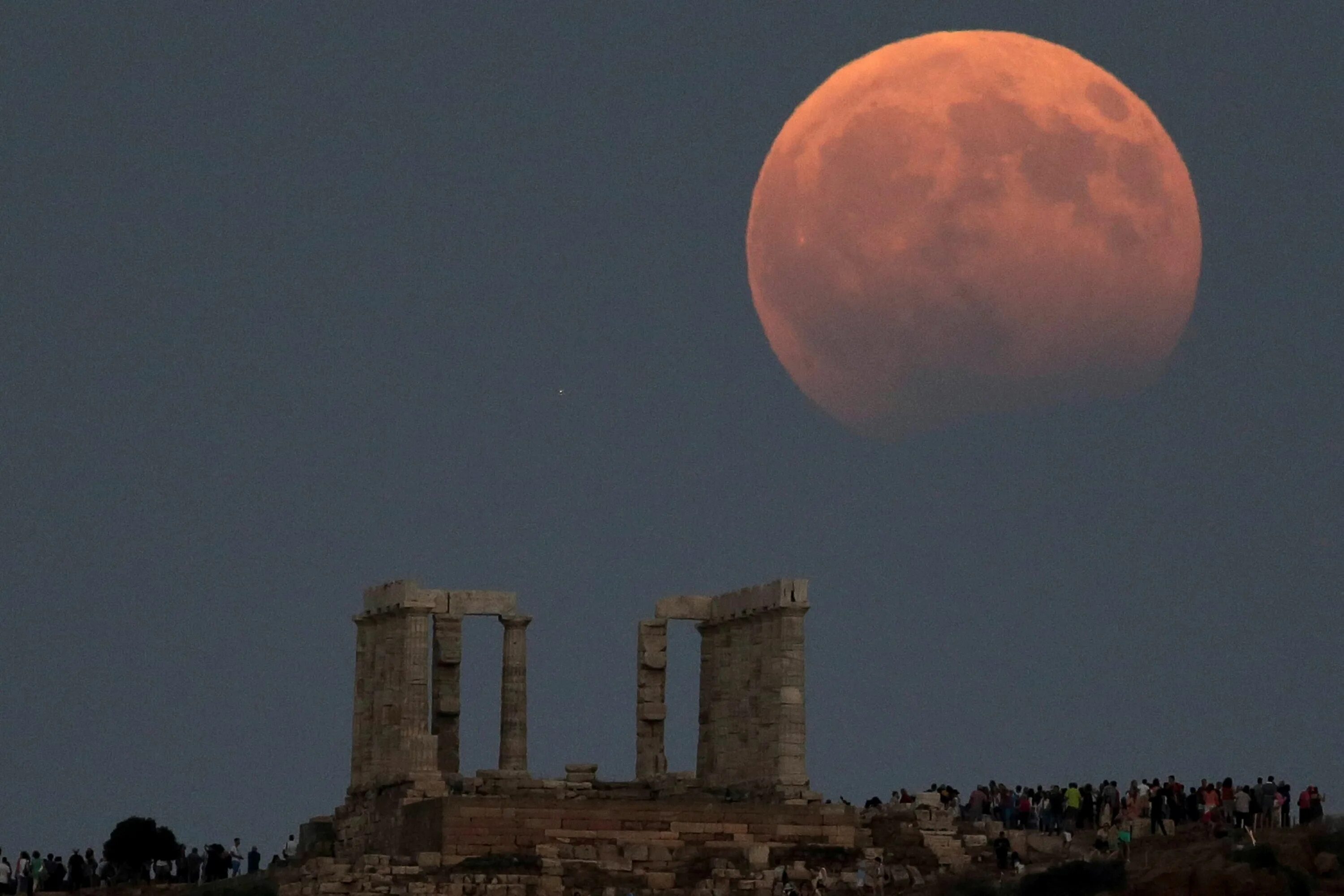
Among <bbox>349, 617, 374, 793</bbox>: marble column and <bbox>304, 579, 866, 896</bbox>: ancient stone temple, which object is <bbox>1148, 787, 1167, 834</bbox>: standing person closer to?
<bbox>304, 579, 866, 896</bbox>: ancient stone temple

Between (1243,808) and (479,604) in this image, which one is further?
(479,604)

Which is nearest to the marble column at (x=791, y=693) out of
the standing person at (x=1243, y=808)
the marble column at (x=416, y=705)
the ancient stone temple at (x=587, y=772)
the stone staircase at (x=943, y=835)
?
the ancient stone temple at (x=587, y=772)

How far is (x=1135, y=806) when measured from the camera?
87.0 metres

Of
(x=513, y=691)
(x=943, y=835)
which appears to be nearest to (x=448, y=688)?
(x=513, y=691)

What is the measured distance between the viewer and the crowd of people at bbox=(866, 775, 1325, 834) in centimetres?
8481

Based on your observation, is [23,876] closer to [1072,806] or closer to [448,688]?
[448,688]

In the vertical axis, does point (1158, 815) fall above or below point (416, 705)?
below

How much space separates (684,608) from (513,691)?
4.53m

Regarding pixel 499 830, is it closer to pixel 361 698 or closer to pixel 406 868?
pixel 406 868

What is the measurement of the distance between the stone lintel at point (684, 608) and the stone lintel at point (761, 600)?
15 cm

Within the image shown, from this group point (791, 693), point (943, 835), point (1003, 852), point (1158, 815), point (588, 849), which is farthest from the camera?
point (791, 693)

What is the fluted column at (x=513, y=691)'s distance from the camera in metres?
96.2

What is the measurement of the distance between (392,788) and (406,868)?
269 inches

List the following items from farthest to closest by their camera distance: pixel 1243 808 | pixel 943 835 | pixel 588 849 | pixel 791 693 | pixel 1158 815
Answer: pixel 791 693, pixel 943 835, pixel 588 849, pixel 1158 815, pixel 1243 808
